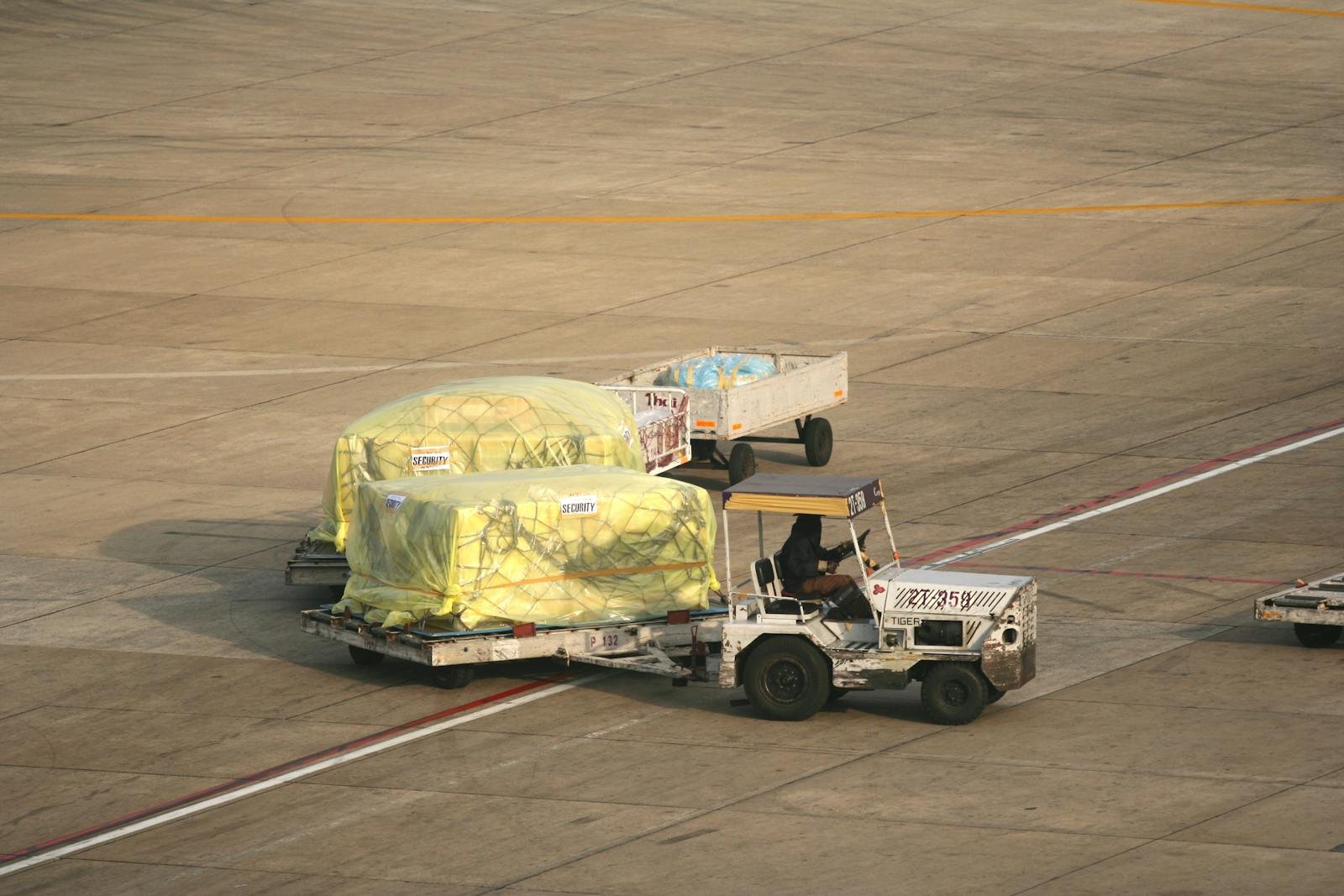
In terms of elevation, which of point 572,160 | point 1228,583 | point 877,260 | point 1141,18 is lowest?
point 1228,583

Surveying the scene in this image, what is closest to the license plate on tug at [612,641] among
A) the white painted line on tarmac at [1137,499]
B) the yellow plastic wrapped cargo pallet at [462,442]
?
the yellow plastic wrapped cargo pallet at [462,442]

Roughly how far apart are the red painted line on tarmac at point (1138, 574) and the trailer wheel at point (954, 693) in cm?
536

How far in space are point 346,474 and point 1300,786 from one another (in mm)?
11107

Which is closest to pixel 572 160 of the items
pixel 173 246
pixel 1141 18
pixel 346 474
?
pixel 173 246

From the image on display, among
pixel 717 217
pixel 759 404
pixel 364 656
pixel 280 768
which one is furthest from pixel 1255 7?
pixel 280 768

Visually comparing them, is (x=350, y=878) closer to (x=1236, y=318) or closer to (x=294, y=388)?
(x=294, y=388)

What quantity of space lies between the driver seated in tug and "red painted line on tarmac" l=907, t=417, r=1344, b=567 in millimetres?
4967

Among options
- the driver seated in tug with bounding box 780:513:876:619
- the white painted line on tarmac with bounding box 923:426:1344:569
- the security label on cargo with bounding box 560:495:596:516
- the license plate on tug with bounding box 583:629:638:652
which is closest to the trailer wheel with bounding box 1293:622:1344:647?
the white painted line on tarmac with bounding box 923:426:1344:569

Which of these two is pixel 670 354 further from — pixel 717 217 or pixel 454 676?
pixel 454 676

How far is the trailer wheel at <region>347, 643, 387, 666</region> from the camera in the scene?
849 inches

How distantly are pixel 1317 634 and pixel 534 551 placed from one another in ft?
24.8

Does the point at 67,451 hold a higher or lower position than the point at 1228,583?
higher

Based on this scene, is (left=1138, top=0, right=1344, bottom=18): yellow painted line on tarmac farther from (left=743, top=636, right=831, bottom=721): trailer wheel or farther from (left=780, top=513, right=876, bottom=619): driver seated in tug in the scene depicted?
(left=743, top=636, right=831, bottom=721): trailer wheel

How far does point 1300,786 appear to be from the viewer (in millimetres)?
16891
